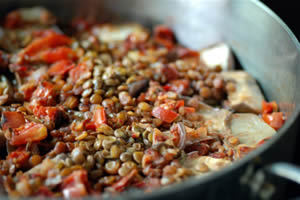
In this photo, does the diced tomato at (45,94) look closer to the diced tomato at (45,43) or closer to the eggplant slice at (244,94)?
the diced tomato at (45,43)

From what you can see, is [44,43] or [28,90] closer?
[28,90]

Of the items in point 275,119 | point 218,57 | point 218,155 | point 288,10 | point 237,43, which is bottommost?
point 218,155

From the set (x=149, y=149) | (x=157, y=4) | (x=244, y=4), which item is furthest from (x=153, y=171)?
(x=157, y=4)

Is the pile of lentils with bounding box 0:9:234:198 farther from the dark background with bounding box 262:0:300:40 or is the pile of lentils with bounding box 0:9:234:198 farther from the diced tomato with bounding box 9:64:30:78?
the dark background with bounding box 262:0:300:40

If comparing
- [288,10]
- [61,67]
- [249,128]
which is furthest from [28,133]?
[288,10]

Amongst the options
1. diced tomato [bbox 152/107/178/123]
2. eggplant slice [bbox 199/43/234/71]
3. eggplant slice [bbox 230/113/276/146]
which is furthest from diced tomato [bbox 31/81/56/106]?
eggplant slice [bbox 199/43/234/71]

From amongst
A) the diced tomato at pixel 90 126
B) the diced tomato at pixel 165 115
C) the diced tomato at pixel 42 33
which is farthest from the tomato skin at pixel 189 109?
the diced tomato at pixel 42 33

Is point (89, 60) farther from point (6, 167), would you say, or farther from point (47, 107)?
point (6, 167)

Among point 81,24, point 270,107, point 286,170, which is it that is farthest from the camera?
point 81,24

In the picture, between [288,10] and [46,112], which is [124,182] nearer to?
[46,112]
